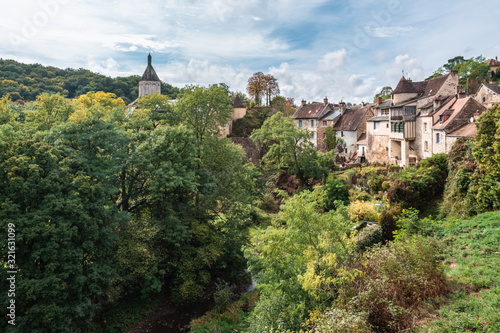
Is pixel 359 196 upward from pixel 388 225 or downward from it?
upward

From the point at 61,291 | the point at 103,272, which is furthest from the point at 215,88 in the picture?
the point at 61,291

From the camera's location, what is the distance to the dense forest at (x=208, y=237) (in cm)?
1038

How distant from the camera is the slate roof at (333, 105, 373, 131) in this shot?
149 feet

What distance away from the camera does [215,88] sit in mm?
24812

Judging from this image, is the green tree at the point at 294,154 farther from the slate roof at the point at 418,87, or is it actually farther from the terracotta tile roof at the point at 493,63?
the terracotta tile roof at the point at 493,63

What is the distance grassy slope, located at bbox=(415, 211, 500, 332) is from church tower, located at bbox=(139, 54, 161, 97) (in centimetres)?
7181

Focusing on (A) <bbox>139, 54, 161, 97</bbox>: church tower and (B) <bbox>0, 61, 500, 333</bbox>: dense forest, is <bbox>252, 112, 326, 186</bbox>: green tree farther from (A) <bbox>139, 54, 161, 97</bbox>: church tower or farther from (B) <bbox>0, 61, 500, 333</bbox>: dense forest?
(A) <bbox>139, 54, 161, 97</bbox>: church tower

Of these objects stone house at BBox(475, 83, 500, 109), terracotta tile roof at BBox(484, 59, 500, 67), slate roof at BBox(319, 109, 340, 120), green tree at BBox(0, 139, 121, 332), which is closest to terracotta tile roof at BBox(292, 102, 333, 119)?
slate roof at BBox(319, 109, 340, 120)

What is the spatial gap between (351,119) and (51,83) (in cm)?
6358

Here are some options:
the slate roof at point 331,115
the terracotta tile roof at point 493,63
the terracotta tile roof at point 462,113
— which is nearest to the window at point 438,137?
the terracotta tile roof at point 462,113

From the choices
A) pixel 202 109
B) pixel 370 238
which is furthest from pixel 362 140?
pixel 370 238

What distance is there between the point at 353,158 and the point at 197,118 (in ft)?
86.3

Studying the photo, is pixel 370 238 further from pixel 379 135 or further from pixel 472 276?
pixel 379 135

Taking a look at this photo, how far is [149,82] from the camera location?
246 ft
